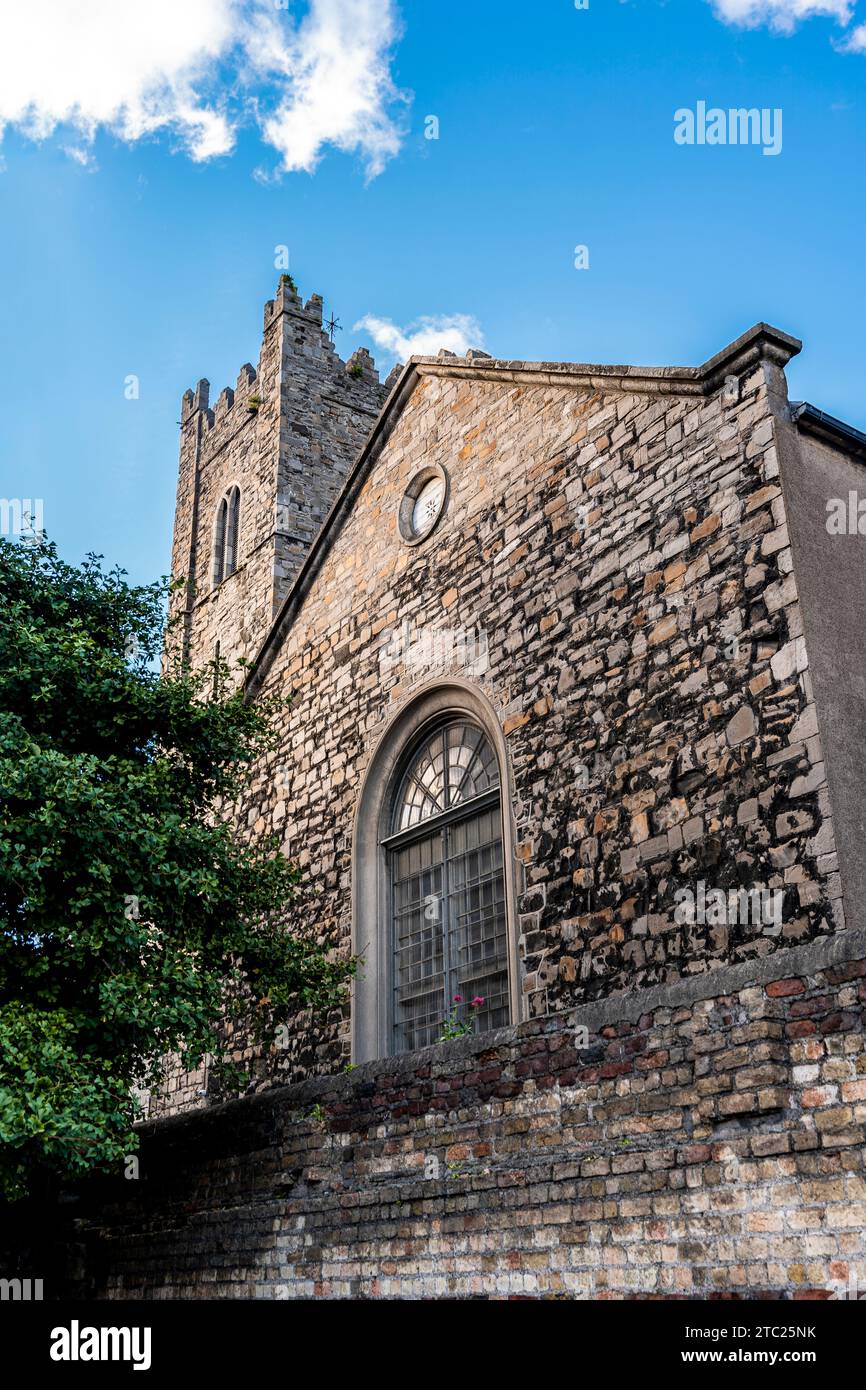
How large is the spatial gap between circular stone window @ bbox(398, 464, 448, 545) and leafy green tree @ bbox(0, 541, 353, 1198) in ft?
8.91

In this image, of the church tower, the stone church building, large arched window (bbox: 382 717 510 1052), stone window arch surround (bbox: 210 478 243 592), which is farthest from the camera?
stone window arch surround (bbox: 210 478 243 592)

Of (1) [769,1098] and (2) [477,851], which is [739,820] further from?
(2) [477,851]

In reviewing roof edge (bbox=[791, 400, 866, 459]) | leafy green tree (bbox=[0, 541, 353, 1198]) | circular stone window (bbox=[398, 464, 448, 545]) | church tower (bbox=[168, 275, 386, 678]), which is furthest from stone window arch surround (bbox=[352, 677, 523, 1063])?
church tower (bbox=[168, 275, 386, 678])

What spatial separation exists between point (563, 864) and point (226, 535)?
1609cm

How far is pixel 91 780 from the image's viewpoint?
896cm

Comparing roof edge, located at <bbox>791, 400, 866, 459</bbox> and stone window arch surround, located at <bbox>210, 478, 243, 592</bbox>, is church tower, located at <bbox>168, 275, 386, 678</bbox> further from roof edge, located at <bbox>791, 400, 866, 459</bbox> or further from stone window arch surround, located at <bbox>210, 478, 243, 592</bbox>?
roof edge, located at <bbox>791, 400, 866, 459</bbox>

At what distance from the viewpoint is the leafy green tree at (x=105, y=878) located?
7.50 m

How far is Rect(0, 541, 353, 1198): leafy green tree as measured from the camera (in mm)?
7504

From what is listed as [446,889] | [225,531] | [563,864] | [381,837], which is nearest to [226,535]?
[225,531]

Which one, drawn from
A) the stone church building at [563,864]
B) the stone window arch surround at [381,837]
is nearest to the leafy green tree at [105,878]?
the stone window arch surround at [381,837]

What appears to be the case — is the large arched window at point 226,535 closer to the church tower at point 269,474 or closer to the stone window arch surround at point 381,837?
the church tower at point 269,474

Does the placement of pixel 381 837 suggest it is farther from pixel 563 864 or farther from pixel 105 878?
pixel 105 878

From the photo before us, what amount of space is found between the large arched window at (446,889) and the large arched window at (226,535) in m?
12.3
